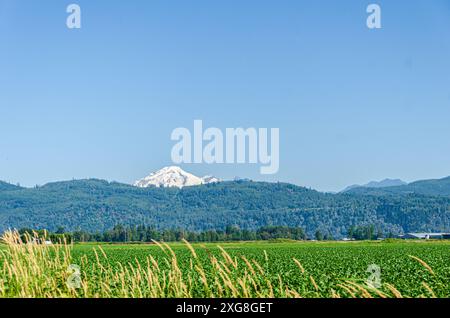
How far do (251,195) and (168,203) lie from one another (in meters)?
20.0

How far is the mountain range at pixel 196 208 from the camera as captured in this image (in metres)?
110

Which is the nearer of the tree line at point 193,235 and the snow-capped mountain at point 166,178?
the snow-capped mountain at point 166,178

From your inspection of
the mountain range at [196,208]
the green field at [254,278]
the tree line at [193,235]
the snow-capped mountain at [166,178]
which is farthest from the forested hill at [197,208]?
the green field at [254,278]

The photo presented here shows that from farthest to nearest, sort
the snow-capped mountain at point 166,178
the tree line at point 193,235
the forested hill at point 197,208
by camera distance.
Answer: the forested hill at point 197,208
the tree line at point 193,235
the snow-capped mountain at point 166,178

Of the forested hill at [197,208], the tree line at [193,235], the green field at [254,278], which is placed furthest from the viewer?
the forested hill at [197,208]

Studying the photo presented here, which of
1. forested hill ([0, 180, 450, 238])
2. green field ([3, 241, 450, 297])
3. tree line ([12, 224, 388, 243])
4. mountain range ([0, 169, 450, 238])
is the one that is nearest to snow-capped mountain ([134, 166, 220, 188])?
green field ([3, 241, 450, 297])

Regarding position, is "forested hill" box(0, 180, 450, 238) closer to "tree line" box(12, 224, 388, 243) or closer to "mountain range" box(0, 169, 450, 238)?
"mountain range" box(0, 169, 450, 238)

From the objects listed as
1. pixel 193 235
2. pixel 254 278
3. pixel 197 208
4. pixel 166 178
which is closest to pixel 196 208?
pixel 197 208

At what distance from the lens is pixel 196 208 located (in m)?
146

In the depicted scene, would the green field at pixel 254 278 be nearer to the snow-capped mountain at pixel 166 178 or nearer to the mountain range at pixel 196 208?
the snow-capped mountain at pixel 166 178

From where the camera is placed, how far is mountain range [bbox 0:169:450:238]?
110m

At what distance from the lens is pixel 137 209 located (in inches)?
5022

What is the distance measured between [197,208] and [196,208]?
34 centimetres
